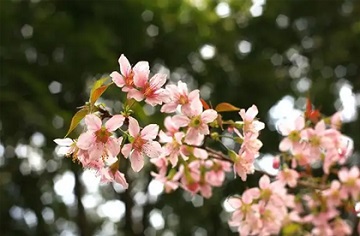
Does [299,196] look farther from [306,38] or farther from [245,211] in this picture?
[306,38]

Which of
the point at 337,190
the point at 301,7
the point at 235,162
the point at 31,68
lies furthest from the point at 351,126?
the point at 235,162

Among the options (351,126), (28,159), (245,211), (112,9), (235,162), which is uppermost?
(235,162)

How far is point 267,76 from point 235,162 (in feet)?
3.39

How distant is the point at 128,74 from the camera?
63cm

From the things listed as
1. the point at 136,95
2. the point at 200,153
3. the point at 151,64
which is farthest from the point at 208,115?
the point at 151,64

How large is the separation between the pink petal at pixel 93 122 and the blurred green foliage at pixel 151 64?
748 mm

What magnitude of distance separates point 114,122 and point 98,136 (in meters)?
0.02

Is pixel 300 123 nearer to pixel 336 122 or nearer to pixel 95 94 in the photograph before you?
pixel 336 122

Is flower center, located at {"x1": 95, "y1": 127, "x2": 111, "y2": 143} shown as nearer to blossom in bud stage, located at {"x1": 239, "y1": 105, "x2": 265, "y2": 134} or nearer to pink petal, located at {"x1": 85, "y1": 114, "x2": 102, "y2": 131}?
pink petal, located at {"x1": 85, "y1": 114, "x2": 102, "y2": 131}

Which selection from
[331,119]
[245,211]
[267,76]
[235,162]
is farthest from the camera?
[267,76]

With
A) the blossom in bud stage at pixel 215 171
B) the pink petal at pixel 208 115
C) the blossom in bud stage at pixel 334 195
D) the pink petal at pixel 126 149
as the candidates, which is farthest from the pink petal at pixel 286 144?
the pink petal at pixel 126 149

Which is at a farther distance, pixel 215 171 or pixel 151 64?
pixel 151 64

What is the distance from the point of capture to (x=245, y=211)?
97cm

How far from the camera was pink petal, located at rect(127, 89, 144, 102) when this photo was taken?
0.63m
